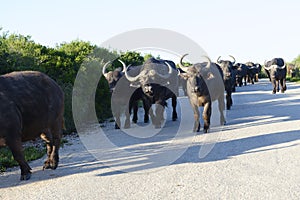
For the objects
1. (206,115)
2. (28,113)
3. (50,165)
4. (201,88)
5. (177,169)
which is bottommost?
(177,169)

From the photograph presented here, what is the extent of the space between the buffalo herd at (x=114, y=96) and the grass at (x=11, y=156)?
2.69 ft

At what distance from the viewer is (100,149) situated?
842cm

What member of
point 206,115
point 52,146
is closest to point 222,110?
point 206,115

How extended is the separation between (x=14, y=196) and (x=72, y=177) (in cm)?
110

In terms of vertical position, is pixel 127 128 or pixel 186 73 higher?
pixel 186 73

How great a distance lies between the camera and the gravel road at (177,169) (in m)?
5.16

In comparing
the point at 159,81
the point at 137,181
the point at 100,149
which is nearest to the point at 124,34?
the point at 159,81

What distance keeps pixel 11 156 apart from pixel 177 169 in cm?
379

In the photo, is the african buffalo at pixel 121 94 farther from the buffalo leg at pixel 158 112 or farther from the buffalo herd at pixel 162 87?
the buffalo leg at pixel 158 112

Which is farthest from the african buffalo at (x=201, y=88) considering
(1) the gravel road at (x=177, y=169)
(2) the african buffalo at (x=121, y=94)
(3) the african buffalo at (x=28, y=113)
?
(3) the african buffalo at (x=28, y=113)

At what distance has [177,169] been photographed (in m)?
6.30

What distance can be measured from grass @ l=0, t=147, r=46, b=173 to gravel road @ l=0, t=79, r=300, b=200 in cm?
30

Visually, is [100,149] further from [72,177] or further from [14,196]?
[14,196]

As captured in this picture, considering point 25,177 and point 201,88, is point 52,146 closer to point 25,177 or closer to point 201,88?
point 25,177
